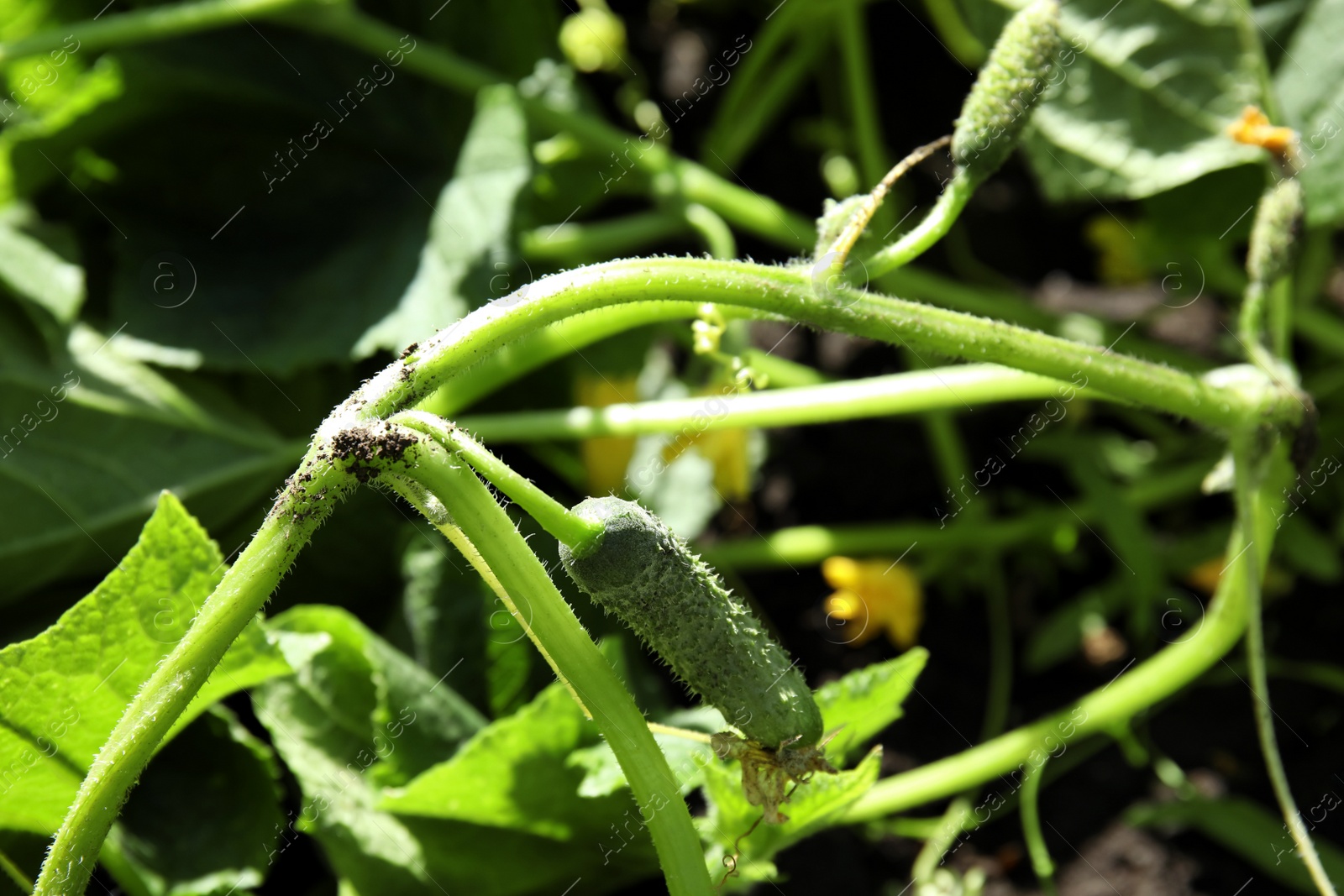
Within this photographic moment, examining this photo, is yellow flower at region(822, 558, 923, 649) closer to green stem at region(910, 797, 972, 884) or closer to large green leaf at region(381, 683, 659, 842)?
green stem at region(910, 797, 972, 884)

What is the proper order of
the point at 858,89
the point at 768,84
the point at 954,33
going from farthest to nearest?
1. the point at 768,84
2. the point at 954,33
3. the point at 858,89

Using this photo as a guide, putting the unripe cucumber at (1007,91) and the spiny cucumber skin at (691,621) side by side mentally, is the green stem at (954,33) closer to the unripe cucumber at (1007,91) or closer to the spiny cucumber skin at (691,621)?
the unripe cucumber at (1007,91)

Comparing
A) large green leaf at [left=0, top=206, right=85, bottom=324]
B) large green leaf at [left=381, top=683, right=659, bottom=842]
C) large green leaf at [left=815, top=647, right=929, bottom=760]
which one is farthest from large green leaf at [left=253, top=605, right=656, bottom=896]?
large green leaf at [left=0, top=206, right=85, bottom=324]

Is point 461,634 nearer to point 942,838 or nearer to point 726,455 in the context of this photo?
point 726,455

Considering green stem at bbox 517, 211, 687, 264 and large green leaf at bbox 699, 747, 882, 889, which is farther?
green stem at bbox 517, 211, 687, 264

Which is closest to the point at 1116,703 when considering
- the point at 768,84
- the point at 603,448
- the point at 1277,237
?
the point at 1277,237

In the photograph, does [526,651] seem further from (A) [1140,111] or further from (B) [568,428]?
(A) [1140,111]
